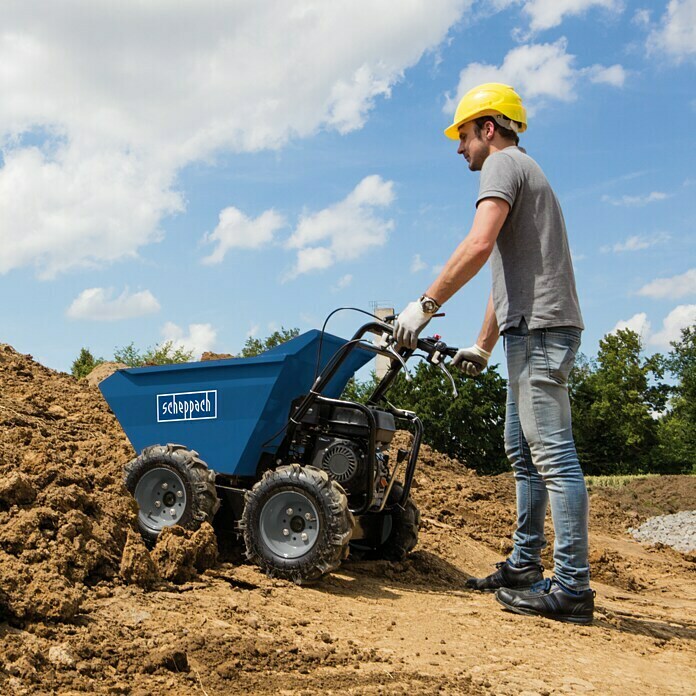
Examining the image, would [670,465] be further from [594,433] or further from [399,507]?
[399,507]

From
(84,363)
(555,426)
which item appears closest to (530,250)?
(555,426)

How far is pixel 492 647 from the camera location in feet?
12.5

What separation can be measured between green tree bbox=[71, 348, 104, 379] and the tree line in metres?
0.03

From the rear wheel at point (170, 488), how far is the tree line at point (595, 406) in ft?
39.8

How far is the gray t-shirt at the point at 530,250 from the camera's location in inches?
171

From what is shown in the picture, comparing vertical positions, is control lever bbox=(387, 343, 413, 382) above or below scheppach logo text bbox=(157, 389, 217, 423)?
above

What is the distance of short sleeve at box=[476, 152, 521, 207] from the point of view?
14.2ft

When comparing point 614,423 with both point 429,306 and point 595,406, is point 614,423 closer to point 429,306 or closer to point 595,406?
point 595,406

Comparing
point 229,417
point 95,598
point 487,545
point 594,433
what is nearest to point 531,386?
point 229,417

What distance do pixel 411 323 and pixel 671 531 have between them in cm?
904

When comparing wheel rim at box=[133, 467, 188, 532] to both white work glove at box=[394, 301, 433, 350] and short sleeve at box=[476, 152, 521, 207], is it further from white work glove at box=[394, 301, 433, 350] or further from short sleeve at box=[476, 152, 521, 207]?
short sleeve at box=[476, 152, 521, 207]

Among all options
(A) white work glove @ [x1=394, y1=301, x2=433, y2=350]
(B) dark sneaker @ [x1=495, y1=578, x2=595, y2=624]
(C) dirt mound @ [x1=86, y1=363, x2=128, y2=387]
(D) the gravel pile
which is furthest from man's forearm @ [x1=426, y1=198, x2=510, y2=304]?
(C) dirt mound @ [x1=86, y1=363, x2=128, y2=387]

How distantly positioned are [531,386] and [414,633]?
1410 mm

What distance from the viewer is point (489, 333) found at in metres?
5.10
